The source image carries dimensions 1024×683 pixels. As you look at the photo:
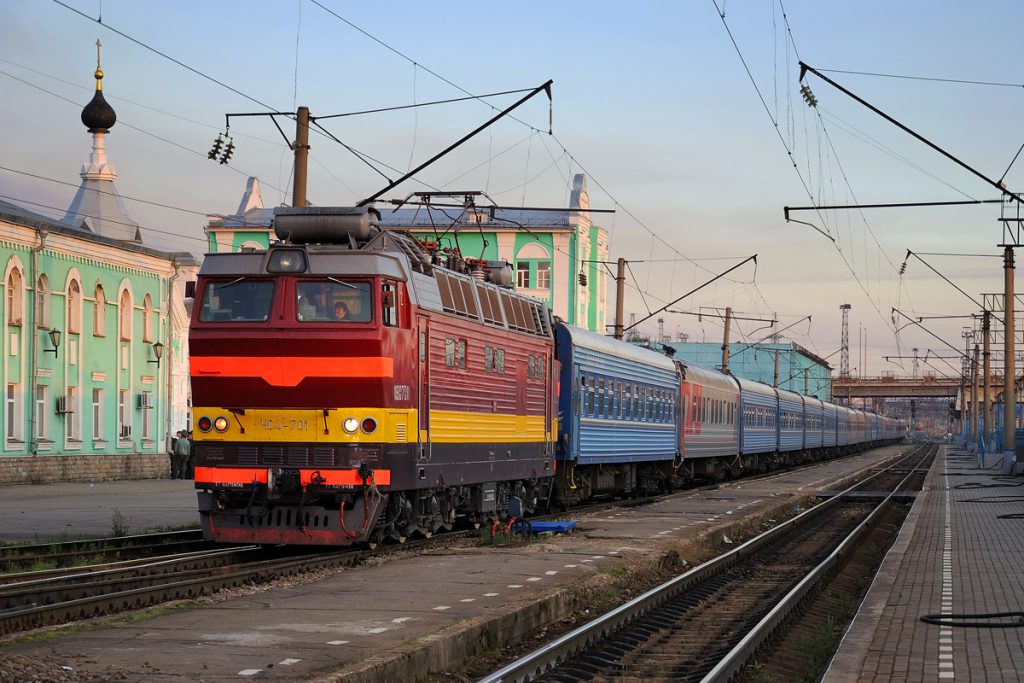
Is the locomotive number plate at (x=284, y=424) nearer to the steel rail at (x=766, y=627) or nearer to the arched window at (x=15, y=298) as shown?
the steel rail at (x=766, y=627)

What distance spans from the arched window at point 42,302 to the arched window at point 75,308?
1.42 metres

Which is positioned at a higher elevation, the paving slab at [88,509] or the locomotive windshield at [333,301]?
the locomotive windshield at [333,301]

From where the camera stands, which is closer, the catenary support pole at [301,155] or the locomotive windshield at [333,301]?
the locomotive windshield at [333,301]

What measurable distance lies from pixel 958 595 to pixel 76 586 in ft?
30.7

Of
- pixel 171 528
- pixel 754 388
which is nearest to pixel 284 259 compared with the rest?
pixel 171 528

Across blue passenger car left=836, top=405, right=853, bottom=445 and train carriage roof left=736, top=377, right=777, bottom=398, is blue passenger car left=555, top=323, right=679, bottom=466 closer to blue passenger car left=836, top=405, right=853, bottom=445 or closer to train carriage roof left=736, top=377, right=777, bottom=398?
train carriage roof left=736, top=377, right=777, bottom=398

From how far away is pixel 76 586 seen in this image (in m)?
13.0

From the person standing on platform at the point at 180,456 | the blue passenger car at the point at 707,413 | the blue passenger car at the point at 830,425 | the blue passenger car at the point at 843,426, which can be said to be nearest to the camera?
the blue passenger car at the point at 707,413

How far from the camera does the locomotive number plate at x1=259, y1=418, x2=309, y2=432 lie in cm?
1684

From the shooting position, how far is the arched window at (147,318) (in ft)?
147

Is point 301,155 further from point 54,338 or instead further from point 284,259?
point 54,338

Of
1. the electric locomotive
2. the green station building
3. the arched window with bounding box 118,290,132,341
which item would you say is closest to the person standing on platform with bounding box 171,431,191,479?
the green station building

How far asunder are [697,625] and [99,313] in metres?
31.2

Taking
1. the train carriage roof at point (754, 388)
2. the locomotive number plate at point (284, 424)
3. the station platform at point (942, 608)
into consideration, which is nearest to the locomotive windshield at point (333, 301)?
the locomotive number plate at point (284, 424)
